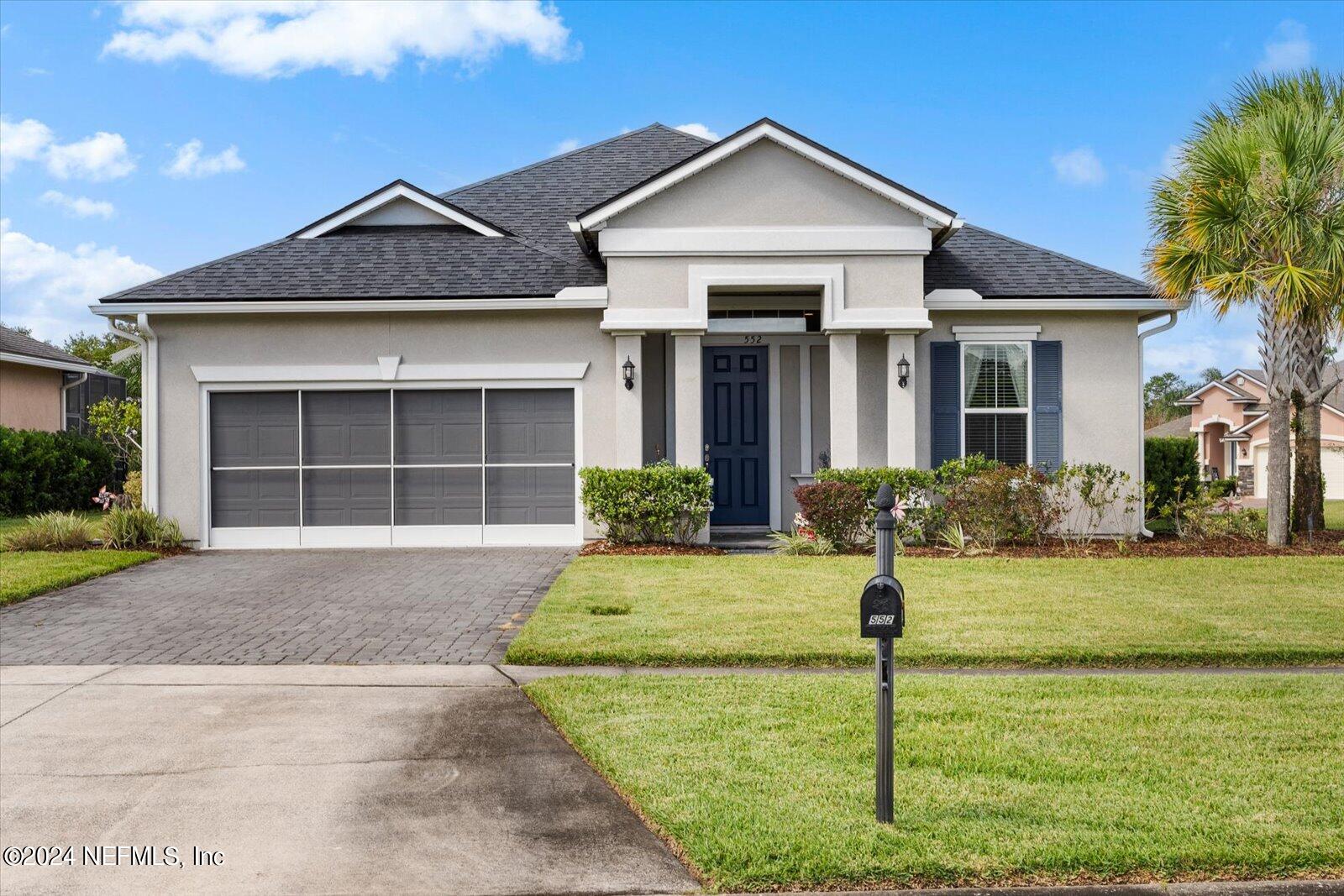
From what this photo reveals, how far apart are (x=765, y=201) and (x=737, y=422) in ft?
10.6

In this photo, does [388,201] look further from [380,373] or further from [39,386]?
[39,386]

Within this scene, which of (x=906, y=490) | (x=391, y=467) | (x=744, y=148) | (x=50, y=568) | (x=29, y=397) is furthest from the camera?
(x=29, y=397)

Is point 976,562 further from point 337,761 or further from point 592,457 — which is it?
point 337,761

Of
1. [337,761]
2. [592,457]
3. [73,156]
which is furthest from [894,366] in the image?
[73,156]

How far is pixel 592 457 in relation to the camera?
1398 cm

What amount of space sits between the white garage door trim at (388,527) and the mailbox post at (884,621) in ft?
33.0

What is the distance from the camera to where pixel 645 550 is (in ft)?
42.6

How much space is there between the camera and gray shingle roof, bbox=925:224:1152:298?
14.2 m

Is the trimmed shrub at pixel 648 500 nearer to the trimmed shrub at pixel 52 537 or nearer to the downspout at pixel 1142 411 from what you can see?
the downspout at pixel 1142 411

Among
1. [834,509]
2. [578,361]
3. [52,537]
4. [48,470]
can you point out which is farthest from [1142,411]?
[48,470]

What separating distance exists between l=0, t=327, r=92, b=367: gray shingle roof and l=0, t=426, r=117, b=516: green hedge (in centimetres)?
236

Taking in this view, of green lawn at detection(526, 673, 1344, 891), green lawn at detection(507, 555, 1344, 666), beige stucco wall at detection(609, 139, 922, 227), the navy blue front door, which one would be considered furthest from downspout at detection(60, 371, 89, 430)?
green lawn at detection(526, 673, 1344, 891)

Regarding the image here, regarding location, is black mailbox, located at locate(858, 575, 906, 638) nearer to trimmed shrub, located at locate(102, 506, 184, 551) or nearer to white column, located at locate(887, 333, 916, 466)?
white column, located at locate(887, 333, 916, 466)

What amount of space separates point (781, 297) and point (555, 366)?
3595mm
